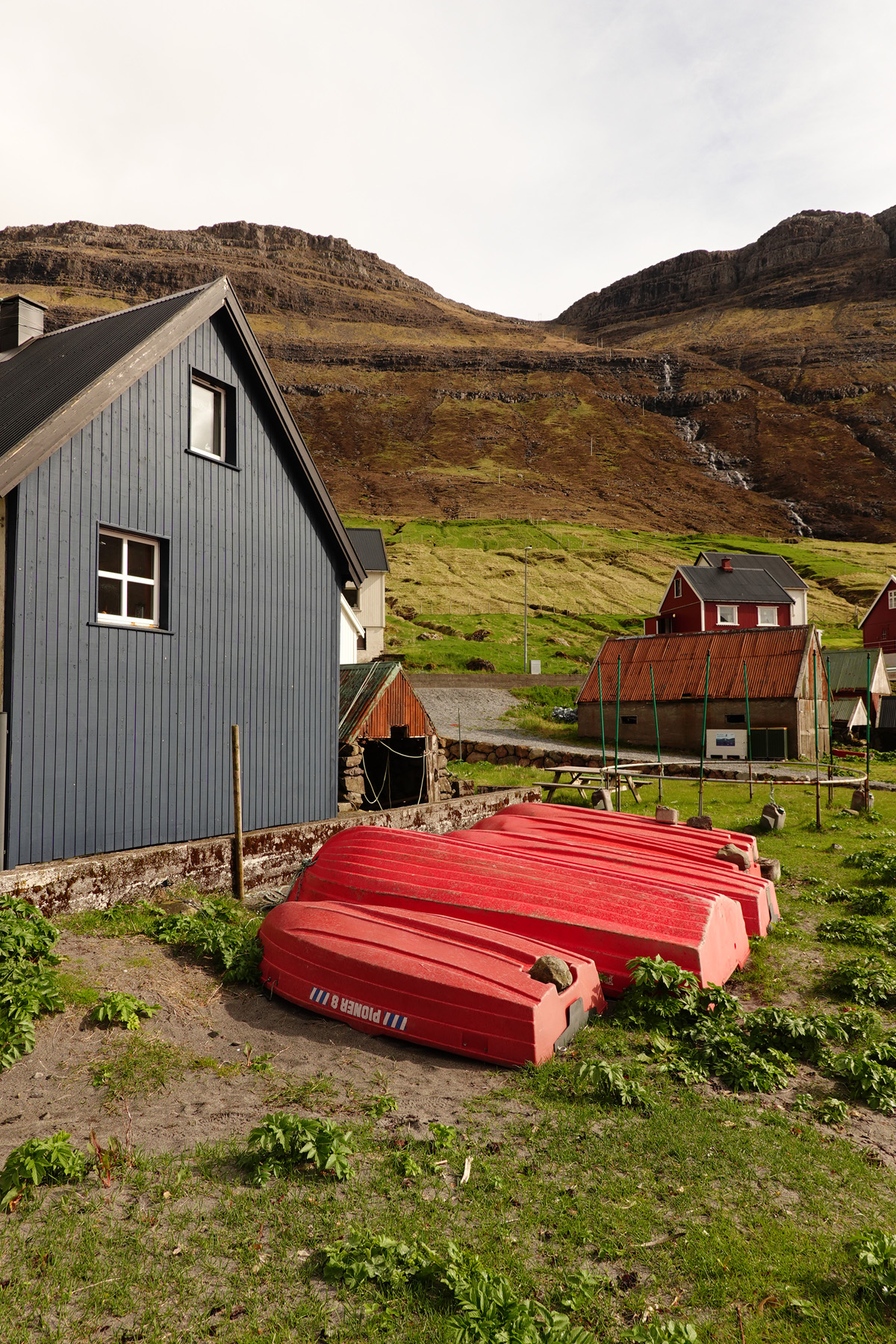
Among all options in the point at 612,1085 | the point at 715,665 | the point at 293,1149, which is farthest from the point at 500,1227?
the point at 715,665

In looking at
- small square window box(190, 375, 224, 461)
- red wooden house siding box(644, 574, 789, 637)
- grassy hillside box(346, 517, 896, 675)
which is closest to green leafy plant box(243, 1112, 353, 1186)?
small square window box(190, 375, 224, 461)

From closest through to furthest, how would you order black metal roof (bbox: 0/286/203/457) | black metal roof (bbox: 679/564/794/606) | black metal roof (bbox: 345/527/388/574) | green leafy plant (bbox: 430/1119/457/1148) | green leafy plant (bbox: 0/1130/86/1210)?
green leafy plant (bbox: 0/1130/86/1210), green leafy plant (bbox: 430/1119/457/1148), black metal roof (bbox: 0/286/203/457), black metal roof (bbox: 345/527/388/574), black metal roof (bbox: 679/564/794/606)

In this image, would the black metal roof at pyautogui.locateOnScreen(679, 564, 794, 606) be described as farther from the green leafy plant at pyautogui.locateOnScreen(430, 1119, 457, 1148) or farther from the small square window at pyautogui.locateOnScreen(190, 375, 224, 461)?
the green leafy plant at pyautogui.locateOnScreen(430, 1119, 457, 1148)

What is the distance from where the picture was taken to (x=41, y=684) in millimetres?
10133

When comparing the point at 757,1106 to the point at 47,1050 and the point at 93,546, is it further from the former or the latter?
the point at 93,546

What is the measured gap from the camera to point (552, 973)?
23.7ft

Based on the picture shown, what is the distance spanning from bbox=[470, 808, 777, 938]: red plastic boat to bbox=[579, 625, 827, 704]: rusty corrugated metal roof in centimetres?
2375

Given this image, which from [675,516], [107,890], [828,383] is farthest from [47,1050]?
[828,383]

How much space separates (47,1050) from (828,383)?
208m

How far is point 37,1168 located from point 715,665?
35351 mm

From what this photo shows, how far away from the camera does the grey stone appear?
7.19 metres

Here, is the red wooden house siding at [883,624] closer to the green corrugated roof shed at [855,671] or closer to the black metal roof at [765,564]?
the green corrugated roof shed at [855,671]

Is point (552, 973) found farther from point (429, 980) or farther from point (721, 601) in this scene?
point (721, 601)

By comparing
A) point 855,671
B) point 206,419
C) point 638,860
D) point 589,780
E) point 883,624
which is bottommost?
point 589,780
